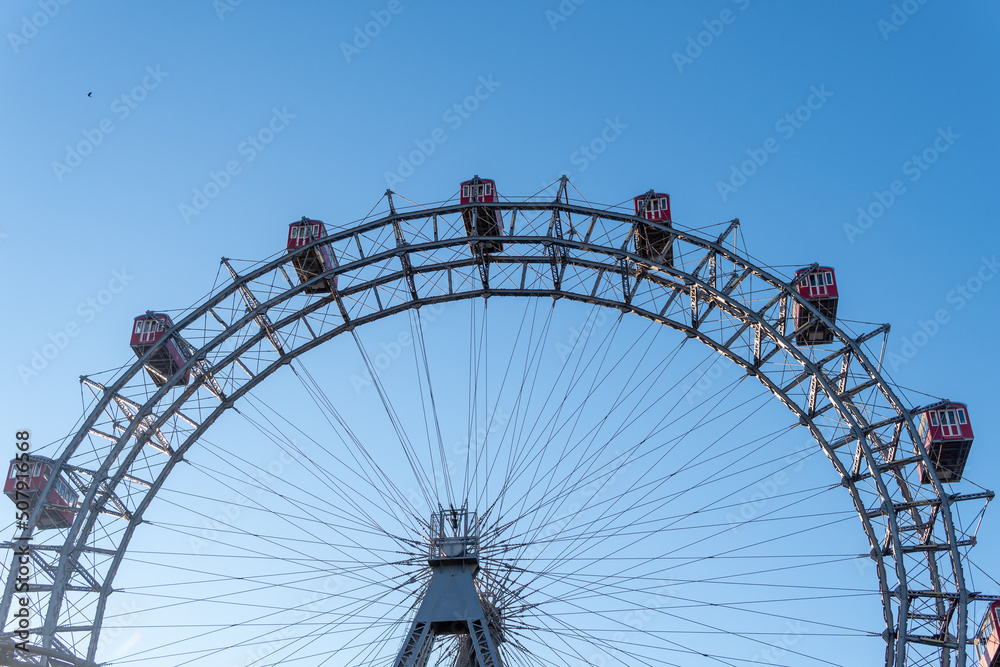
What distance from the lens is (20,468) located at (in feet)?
95.9

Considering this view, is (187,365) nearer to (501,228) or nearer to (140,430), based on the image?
(140,430)

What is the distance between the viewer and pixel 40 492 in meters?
29.9

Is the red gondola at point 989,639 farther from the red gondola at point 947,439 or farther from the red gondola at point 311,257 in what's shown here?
the red gondola at point 311,257

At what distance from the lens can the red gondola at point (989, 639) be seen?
28688 millimetres

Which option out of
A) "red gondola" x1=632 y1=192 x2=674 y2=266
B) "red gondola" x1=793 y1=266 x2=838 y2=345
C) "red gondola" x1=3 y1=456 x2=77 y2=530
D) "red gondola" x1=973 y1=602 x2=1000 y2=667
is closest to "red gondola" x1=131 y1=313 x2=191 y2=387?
"red gondola" x1=3 y1=456 x2=77 y2=530

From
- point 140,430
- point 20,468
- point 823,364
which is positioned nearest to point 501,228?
point 823,364

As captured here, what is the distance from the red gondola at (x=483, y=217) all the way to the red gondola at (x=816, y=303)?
8.40m

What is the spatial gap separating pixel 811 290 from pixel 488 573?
1189 centimetres

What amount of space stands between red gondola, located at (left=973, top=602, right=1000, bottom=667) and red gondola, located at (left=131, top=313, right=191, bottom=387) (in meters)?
22.7

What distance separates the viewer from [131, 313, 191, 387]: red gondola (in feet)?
99.1

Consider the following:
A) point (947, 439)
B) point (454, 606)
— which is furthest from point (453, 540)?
point (947, 439)

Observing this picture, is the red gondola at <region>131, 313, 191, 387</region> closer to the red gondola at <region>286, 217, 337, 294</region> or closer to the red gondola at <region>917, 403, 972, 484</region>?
the red gondola at <region>286, 217, 337, 294</region>

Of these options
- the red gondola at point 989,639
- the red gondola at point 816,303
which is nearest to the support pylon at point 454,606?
the red gondola at point 816,303

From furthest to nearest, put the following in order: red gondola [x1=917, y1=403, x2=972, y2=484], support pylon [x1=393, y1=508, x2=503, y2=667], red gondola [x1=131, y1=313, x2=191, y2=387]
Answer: red gondola [x1=131, y1=313, x2=191, y2=387], red gondola [x1=917, y1=403, x2=972, y2=484], support pylon [x1=393, y1=508, x2=503, y2=667]
